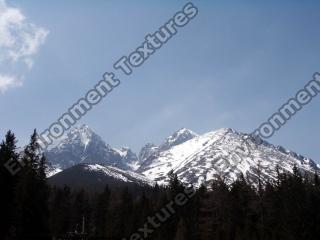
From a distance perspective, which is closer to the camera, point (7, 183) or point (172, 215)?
point (7, 183)

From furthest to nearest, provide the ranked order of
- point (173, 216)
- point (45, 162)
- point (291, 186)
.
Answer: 1. point (173, 216)
2. point (291, 186)
3. point (45, 162)

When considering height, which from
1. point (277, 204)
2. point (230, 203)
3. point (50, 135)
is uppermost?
point (50, 135)

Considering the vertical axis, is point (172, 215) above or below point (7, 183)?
below

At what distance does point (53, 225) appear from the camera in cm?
11431

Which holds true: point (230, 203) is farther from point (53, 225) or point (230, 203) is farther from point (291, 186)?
point (53, 225)

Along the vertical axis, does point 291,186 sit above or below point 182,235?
below

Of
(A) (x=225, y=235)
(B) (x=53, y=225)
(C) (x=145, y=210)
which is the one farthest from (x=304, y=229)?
(B) (x=53, y=225)

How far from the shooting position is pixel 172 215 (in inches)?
3784

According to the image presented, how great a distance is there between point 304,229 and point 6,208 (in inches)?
1929

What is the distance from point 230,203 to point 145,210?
80.0ft

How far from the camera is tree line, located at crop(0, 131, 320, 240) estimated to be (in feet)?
214

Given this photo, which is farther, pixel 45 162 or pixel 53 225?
pixel 53 225

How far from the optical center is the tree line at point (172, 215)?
214 ft

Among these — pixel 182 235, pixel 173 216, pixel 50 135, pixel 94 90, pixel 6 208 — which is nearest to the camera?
pixel 94 90
